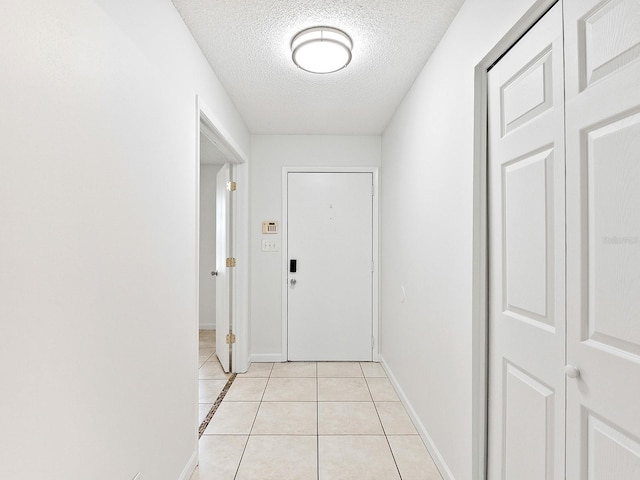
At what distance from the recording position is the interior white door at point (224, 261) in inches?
138

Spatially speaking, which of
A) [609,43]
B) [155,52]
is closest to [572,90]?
[609,43]

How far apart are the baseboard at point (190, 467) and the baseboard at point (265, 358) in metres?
1.80

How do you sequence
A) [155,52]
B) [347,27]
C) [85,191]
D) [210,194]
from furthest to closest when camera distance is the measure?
1. [210,194]
2. [347,27]
3. [155,52]
4. [85,191]

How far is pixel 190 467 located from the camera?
76.1 inches

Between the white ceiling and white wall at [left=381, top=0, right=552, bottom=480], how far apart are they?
0.16 meters

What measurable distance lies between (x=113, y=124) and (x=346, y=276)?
2947 mm

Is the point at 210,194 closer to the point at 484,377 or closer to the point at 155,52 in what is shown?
the point at 155,52

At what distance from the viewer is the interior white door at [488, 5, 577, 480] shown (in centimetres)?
114

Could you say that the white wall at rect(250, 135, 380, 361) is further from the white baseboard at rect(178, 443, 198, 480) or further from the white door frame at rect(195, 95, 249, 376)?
the white baseboard at rect(178, 443, 198, 480)

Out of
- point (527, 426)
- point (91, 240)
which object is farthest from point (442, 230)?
point (91, 240)

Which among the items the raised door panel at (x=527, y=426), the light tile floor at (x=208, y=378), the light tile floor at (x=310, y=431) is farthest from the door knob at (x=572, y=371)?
the light tile floor at (x=208, y=378)

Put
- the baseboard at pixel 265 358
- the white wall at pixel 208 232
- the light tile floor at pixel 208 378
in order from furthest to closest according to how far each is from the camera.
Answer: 1. the white wall at pixel 208 232
2. the baseboard at pixel 265 358
3. the light tile floor at pixel 208 378

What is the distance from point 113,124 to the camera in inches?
47.2

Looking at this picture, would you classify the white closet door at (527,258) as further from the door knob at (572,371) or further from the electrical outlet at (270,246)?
the electrical outlet at (270,246)
